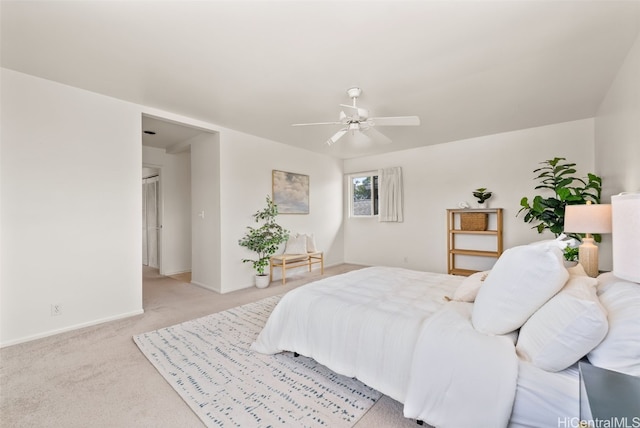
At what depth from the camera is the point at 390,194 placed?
19.1 ft

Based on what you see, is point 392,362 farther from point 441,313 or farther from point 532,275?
point 532,275

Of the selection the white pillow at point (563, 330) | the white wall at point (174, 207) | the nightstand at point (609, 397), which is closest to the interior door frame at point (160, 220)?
the white wall at point (174, 207)

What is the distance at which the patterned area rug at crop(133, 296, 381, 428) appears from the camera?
1.62 metres

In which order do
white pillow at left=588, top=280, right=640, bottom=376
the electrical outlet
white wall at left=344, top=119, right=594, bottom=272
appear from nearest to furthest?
white pillow at left=588, top=280, right=640, bottom=376, the electrical outlet, white wall at left=344, top=119, right=594, bottom=272

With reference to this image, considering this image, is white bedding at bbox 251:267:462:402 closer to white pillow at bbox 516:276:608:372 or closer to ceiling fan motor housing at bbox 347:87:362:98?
white pillow at bbox 516:276:608:372

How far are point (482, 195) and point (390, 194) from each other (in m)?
1.73

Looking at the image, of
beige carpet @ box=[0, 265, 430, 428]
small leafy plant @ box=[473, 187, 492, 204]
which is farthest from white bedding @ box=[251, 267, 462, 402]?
small leafy plant @ box=[473, 187, 492, 204]

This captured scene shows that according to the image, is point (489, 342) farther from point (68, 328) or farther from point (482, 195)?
point (482, 195)

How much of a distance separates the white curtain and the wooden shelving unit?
103cm

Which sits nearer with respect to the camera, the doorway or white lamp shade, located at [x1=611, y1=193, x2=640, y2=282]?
white lamp shade, located at [x1=611, y1=193, x2=640, y2=282]

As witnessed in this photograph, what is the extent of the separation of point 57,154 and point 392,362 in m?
3.62

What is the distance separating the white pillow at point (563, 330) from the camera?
110 centimetres

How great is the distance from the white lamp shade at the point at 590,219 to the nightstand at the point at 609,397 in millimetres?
1648

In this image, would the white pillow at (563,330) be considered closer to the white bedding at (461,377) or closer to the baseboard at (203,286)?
the white bedding at (461,377)
